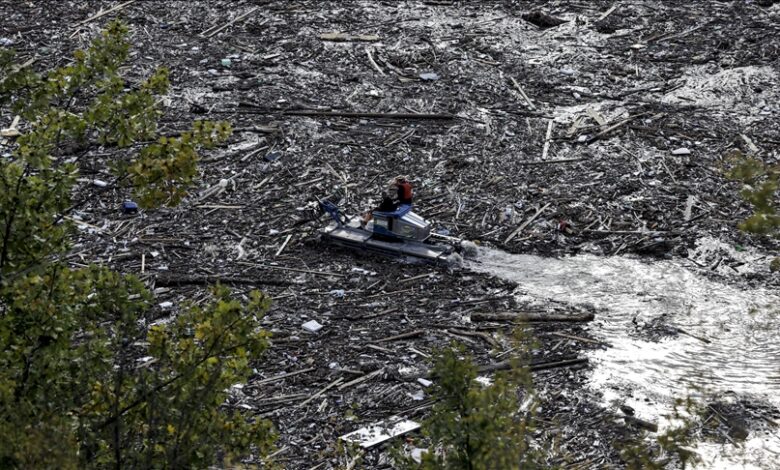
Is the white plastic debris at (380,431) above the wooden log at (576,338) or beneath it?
above

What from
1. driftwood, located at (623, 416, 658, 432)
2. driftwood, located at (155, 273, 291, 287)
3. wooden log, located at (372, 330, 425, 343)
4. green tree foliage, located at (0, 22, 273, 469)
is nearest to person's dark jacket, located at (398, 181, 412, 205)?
driftwood, located at (155, 273, 291, 287)

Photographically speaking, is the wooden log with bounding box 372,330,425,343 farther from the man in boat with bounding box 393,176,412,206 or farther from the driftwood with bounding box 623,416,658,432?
the driftwood with bounding box 623,416,658,432

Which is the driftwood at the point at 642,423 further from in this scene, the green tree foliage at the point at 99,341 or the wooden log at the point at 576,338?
the green tree foliage at the point at 99,341

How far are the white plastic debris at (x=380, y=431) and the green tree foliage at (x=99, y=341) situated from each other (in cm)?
331

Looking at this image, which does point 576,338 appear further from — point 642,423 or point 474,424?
point 474,424

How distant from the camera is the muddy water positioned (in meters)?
11.3

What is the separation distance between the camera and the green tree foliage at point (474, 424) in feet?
19.8

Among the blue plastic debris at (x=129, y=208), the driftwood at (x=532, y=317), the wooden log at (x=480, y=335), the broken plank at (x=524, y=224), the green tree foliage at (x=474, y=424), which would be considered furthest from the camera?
the blue plastic debris at (x=129, y=208)

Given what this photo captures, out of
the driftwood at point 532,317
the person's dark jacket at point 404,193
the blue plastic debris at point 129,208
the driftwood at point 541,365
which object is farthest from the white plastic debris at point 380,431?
the blue plastic debris at point 129,208

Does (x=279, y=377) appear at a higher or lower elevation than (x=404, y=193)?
lower

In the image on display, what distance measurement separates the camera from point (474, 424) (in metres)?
6.21

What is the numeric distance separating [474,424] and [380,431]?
4553mm

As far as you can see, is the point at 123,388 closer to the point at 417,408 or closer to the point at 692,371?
the point at 417,408

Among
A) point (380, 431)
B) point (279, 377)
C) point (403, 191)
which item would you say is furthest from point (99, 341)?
point (403, 191)
